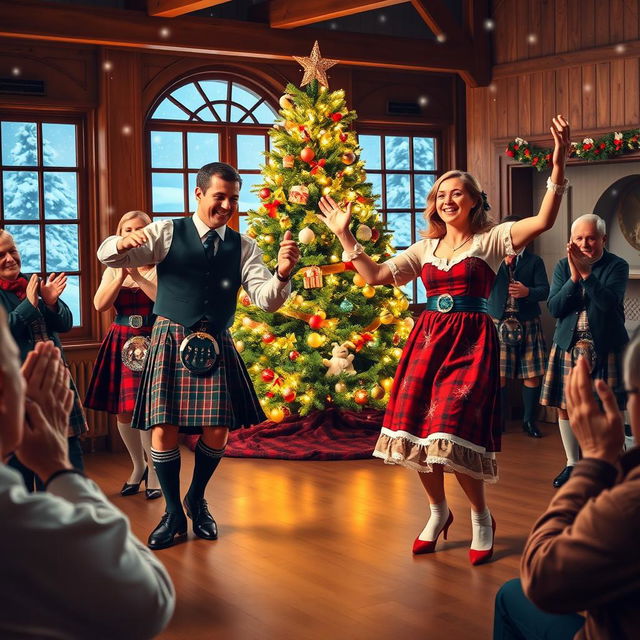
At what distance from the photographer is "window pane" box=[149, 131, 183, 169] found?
6.65 m

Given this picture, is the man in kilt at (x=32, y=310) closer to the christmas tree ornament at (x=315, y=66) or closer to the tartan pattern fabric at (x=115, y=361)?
the tartan pattern fabric at (x=115, y=361)

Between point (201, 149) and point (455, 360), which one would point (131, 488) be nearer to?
point (455, 360)

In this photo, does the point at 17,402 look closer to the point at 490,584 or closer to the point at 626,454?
the point at 626,454

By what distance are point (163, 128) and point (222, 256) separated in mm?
2812

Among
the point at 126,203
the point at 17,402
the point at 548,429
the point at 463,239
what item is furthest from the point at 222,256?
the point at 548,429

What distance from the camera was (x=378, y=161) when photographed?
7.66 metres

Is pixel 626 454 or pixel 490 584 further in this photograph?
pixel 490 584

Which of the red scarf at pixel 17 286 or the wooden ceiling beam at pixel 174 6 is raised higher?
the wooden ceiling beam at pixel 174 6

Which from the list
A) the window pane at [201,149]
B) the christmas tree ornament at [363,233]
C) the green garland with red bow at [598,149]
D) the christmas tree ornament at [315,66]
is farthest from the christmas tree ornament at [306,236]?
the green garland with red bow at [598,149]

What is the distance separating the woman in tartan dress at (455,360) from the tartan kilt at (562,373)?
1315 millimetres

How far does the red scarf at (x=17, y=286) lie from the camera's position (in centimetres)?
404

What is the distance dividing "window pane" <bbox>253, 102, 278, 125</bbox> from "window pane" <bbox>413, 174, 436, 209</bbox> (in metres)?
1.33

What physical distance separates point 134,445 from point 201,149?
2.49 m

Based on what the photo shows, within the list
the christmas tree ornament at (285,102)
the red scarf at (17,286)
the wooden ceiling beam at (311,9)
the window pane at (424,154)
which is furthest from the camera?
the window pane at (424,154)
